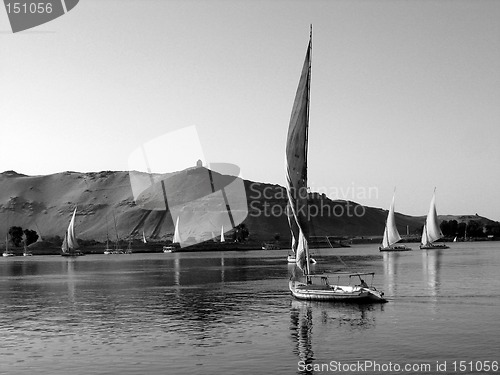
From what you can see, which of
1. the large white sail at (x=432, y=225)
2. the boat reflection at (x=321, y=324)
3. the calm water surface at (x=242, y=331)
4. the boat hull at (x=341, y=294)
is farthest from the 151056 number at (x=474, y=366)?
the large white sail at (x=432, y=225)

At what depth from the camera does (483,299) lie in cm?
6234

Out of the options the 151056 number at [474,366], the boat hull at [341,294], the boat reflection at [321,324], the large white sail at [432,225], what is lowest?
the 151056 number at [474,366]

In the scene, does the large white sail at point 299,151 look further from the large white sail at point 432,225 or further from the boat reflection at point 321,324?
the large white sail at point 432,225

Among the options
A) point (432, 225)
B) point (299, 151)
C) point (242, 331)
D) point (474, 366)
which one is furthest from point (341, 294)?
point (432, 225)

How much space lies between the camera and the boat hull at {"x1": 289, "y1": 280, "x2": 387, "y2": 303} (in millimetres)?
57091

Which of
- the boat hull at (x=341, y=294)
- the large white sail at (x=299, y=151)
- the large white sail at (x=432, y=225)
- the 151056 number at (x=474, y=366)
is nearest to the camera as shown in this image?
the 151056 number at (x=474, y=366)

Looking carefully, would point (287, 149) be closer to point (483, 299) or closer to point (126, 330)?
point (126, 330)

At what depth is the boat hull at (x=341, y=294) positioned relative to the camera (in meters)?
57.1

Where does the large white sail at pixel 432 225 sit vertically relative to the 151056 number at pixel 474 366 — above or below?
above

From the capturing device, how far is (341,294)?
188 feet

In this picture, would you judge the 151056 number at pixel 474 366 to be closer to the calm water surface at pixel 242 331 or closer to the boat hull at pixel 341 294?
the calm water surface at pixel 242 331

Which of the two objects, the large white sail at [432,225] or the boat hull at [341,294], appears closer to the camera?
the boat hull at [341,294]

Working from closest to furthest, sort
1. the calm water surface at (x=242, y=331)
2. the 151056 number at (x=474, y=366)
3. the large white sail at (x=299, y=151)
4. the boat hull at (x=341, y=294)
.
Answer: the 151056 number at (x=474, y=366), the calm water surface at (x=242, y=331), the large white sail at (x=299, y=151), the boat hull at (x=341, y=294)

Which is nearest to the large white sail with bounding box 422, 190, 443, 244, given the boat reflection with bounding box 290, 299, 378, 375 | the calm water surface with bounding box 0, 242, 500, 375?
the calm water surface with bounding box 0, 242, 500, 375
